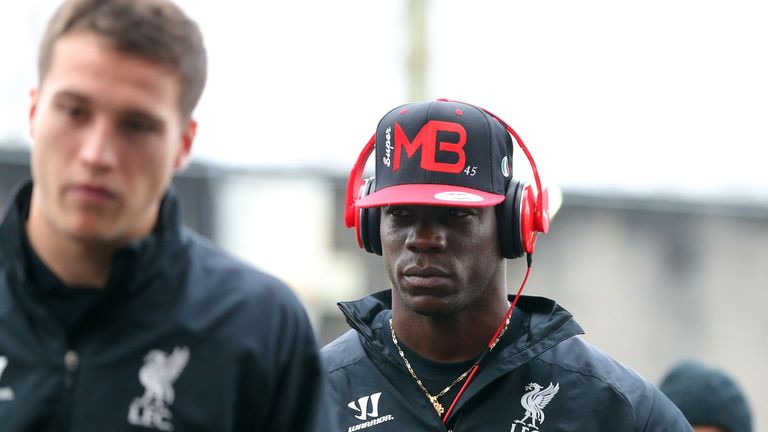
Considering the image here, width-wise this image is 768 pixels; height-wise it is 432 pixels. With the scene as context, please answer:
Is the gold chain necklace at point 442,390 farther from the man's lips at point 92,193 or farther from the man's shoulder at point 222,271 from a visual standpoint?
the man's lips at point 92,193

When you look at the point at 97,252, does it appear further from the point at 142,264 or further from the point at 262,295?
the point at 262,295

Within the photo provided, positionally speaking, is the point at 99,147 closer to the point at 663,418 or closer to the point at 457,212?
the point at 457,212

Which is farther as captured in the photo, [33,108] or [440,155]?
[440,155]

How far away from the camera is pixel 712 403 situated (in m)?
6.11

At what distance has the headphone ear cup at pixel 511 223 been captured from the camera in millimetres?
4949

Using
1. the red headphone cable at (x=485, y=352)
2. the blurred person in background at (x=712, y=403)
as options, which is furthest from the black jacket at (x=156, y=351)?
the blurred person in background at (x=712, y=403)

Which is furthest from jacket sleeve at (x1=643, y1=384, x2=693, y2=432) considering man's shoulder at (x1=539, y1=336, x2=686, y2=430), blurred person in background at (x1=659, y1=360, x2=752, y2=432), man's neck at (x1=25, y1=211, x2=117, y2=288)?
man's neck at (x1=25, y1=211, x2=117, y2=288)

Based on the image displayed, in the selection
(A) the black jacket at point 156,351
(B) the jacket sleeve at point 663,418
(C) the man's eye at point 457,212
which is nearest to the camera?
(A) the black jacket at point 156,351

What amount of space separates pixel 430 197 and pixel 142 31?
1.89 m

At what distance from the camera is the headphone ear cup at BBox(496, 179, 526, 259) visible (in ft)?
16.2

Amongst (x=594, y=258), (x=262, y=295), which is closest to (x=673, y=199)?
(x=594, y=258)

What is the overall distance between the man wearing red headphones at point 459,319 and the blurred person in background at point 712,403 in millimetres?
1355

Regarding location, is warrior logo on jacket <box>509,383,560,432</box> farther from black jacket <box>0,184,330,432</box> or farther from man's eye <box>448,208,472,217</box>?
black jacket <box>0,184,330,432</box>

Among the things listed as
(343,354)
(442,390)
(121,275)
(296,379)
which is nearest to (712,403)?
(442,390)
